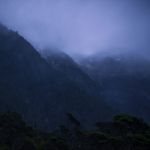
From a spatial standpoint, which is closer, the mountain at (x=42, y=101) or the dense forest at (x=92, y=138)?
the dense forest at (x=92, y=138)

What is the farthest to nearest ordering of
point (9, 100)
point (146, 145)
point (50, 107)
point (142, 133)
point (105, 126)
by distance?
1. point (50, 107)
2. point (9, 100)
3. point (105, 126)
4. point (142, 133)
5. point (146, 145)

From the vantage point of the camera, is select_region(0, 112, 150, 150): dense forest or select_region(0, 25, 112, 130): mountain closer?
select_region(0, 112, 150, 150): dense forest

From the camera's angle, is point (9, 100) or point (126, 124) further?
point (9, 100)

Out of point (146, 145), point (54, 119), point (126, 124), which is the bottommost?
point (146, 145)

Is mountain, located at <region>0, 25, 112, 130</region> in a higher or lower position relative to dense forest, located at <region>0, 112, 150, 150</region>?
higher

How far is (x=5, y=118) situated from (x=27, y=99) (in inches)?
4599

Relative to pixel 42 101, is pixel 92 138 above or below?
below

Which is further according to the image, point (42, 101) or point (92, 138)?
point (42, 101)

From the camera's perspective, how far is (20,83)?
610 feet

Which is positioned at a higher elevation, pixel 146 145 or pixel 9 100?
pixel 9 100

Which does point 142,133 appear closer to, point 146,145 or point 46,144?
point 146,145

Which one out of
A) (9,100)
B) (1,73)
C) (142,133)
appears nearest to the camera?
(142,133)

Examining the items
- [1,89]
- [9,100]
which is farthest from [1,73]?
[9,100]

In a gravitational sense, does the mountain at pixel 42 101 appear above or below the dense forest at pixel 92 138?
above
